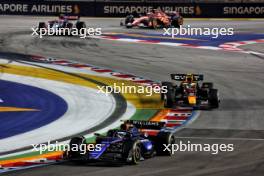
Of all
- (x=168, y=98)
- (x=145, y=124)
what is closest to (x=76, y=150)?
(x=145, y=124)

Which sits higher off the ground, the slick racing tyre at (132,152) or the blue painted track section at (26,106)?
the slick racing tyre at (132,152)

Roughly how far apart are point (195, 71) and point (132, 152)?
16449 millimetres

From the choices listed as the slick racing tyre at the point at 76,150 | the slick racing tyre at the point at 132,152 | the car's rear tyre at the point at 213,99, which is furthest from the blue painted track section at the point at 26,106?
the slick racing tyre at the point at 132,152

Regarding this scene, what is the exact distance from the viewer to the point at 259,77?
3064 centimetres

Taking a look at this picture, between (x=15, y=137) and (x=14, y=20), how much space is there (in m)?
31.8

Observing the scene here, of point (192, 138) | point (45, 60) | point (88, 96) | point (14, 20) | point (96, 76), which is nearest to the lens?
point (192, 138)

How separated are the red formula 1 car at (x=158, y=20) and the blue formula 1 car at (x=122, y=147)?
30013mm

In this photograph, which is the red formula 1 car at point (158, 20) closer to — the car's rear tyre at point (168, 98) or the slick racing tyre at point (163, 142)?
the car's rear tyre at point (168, 98)

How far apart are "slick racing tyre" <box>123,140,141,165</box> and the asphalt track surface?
24 centimetres

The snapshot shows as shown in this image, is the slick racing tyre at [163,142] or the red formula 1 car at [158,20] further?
the red formula 1 car at [158,20]

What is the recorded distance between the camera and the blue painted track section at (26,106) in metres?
20.8

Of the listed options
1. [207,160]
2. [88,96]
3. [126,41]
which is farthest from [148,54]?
[207,160]

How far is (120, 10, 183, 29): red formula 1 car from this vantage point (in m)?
46.9

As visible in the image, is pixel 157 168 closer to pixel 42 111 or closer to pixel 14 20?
pixel 42 111
